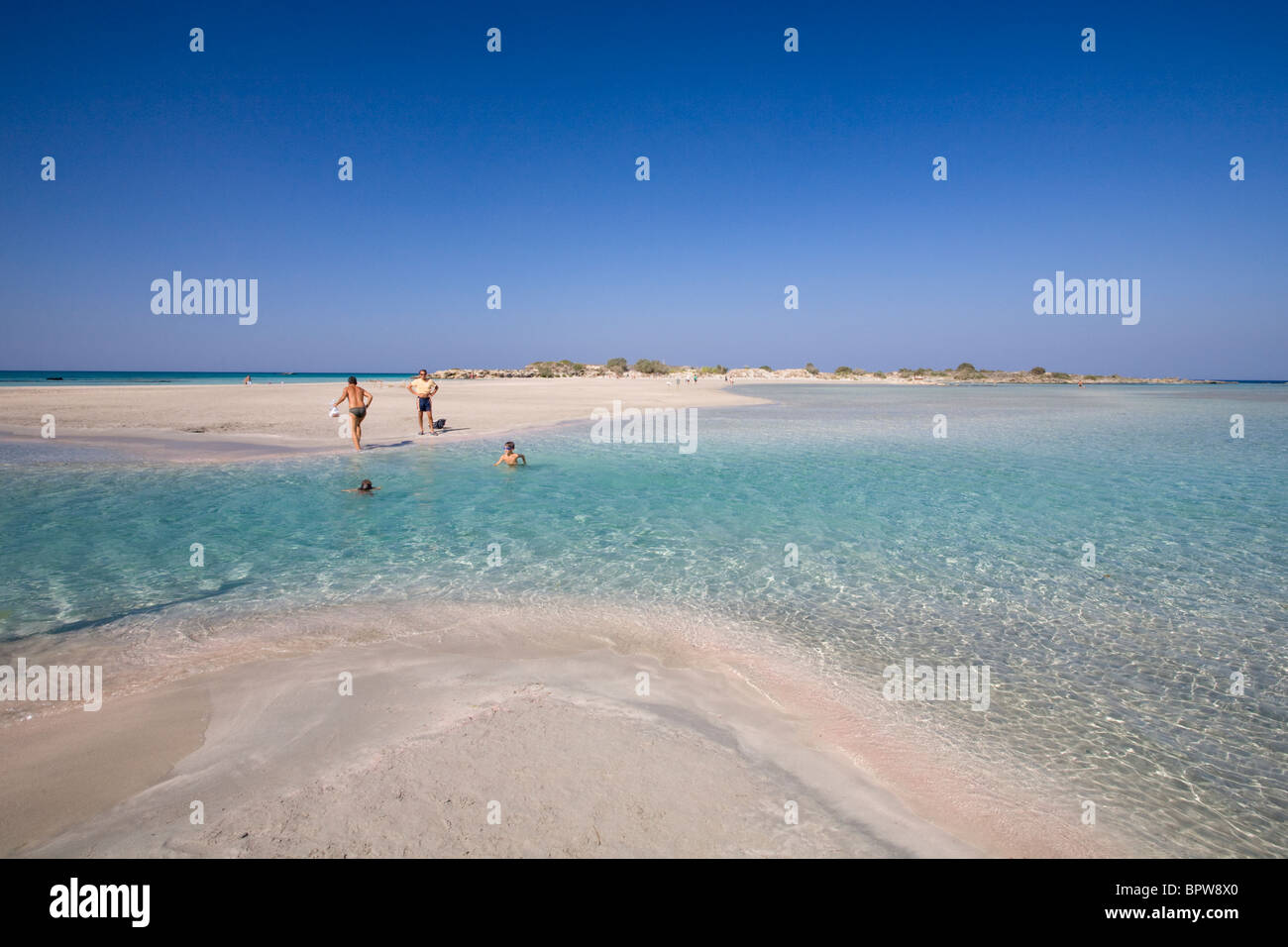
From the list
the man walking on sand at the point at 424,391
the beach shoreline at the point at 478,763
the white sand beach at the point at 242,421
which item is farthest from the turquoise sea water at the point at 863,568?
the man walking on sand at the point at 424,391

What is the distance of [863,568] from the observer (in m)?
9.07

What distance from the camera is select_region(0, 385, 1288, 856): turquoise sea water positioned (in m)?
4.94

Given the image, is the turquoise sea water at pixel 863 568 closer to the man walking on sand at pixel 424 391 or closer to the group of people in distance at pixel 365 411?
the group of people in distance at pixel 365 411

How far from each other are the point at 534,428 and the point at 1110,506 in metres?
21.3

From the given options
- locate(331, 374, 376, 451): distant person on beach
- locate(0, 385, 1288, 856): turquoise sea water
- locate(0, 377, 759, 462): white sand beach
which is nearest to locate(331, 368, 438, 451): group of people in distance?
locate(331, 374, 376, 451): distant person on beach

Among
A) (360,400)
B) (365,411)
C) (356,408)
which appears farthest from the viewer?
(360,400)

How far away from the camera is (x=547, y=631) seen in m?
6.75

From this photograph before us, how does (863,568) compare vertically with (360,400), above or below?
below

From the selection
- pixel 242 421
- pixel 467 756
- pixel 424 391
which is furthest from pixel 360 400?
pixel 467 756

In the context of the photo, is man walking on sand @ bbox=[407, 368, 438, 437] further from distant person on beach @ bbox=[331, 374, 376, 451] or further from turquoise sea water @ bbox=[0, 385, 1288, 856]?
turquoise sea water @ bbox=[0, 385, 1288, 856]

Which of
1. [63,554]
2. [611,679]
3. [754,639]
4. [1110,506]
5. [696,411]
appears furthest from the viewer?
[696,411]

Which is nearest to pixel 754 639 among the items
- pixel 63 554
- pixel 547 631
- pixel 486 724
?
pixel 547 631

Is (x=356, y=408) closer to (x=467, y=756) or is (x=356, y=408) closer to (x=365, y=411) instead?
(x=365, y=411)
